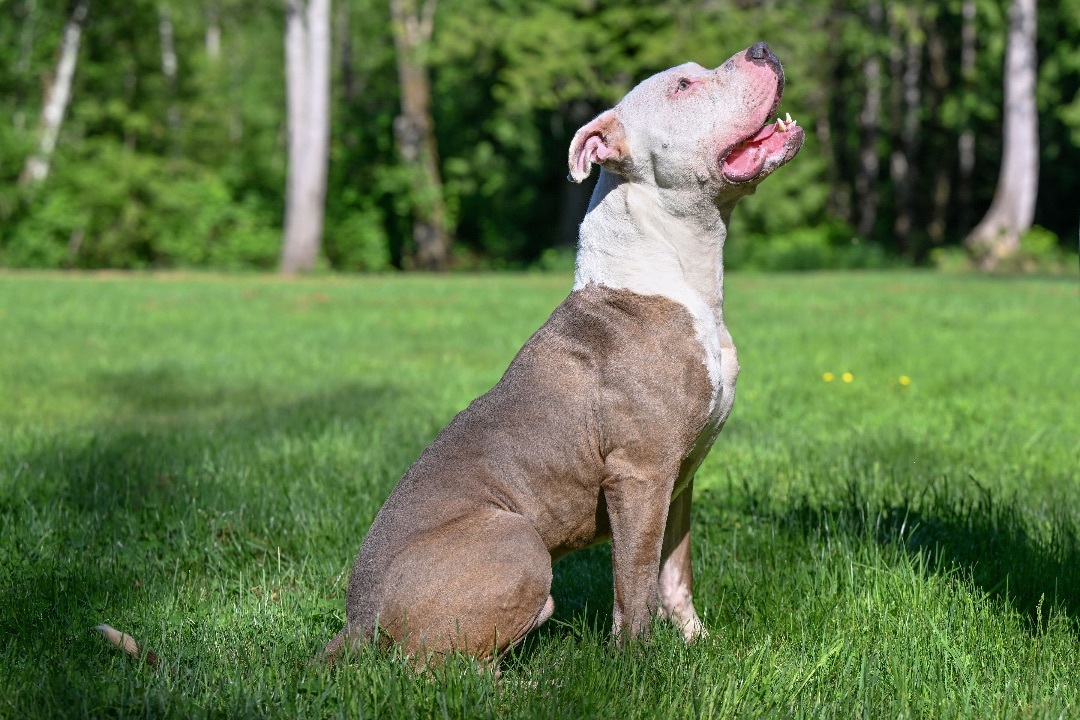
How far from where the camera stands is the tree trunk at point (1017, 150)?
2369cm

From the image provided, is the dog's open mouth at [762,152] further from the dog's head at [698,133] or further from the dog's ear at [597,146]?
the dog's ear at [597,146]

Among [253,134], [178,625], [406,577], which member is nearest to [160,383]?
[178,625]

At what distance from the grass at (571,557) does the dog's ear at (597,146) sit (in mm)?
1333

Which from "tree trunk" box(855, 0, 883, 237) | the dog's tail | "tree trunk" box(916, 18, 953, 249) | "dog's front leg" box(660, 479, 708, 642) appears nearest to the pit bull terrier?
"dog's front leg" box(660, 479, 708, 642)

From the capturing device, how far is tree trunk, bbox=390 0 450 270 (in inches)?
1086

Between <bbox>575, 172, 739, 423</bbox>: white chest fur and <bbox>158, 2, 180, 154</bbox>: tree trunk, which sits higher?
<bbox>158, 2, 180, 154</bbox>: tree trunk

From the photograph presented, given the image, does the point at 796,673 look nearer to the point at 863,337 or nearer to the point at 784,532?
the point at 784,532

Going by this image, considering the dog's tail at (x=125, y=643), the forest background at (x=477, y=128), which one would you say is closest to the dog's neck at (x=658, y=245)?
the dog's tail at (x=125, y=643)

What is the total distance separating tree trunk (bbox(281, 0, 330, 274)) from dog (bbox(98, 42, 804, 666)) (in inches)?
825

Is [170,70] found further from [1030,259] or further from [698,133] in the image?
[698,133]

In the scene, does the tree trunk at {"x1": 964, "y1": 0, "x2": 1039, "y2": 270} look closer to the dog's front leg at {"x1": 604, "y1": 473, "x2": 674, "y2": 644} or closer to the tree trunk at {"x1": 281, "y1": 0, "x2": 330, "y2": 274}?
the tree trunk at {"x1": 281, "y1": 0, "x2": 330, "y2": 274}

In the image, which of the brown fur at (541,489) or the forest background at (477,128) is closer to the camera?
the brown fur at (541,489)

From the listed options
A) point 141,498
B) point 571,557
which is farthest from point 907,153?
point 141,498

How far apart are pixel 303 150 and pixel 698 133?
70.9 feet
